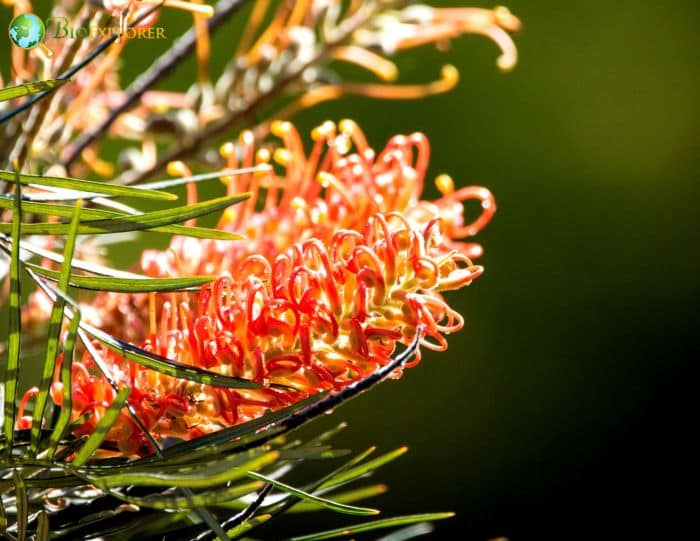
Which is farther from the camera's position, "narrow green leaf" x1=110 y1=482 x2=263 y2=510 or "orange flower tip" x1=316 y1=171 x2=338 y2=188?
"orange flower tip" x1=316 y1=171 x2=338 y2=188

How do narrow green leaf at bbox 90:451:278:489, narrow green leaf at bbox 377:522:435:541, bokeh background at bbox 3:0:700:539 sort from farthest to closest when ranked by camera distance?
1. bokeh background at bbox 3:0:700:539
2. narrow green leaf at bbox 377:522:435:541
3. narrow green leaf at bbox 90:451:278:489

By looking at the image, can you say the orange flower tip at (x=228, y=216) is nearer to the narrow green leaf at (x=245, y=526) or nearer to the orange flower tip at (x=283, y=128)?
the orange flower tip at (x=283, y=128)

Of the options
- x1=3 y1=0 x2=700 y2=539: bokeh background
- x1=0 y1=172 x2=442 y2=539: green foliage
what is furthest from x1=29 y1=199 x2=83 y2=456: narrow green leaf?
x1=3 y1=0 x2=700 y2=539: bokeh background

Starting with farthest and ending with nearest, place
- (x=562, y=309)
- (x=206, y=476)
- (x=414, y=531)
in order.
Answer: (x=562, y=309) → (x=414, y=531) → (x=206, y=476)

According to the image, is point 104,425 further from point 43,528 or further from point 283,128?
point 283,128

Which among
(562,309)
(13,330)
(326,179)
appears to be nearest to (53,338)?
(13,330)

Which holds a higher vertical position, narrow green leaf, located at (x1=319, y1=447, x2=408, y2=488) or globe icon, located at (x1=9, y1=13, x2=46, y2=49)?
globe icon, located at (x1=9, y1=13, x2=46, y2=49)

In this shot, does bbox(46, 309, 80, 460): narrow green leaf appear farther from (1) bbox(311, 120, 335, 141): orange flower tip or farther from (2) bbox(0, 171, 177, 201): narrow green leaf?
(1) bbox(311, 120, 335, 141): orange flower tip

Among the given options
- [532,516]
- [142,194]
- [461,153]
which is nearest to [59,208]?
[142,194]
